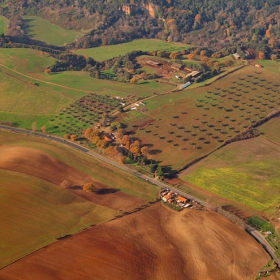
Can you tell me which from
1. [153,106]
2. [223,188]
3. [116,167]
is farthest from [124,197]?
[153,106]

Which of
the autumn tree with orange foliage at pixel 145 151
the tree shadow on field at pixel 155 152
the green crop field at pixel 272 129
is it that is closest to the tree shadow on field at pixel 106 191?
the autumn tree with orange foliage at pixel 145 151

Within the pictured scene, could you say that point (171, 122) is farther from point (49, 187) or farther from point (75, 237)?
point (75, 237)

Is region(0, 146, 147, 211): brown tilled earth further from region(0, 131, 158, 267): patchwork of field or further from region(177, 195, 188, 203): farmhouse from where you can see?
region(177, 195, 188, 203): farmhouse

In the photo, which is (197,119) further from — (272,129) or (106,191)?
(106,191)

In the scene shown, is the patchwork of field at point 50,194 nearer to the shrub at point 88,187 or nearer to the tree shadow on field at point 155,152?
the shrub at point 88,187

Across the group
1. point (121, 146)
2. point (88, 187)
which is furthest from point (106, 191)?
point (121, 146)

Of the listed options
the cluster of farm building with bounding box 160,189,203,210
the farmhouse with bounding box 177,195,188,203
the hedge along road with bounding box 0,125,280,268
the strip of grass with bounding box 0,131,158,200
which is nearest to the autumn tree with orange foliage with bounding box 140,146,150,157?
the hedge along road with bounding box 0,125,280,268
